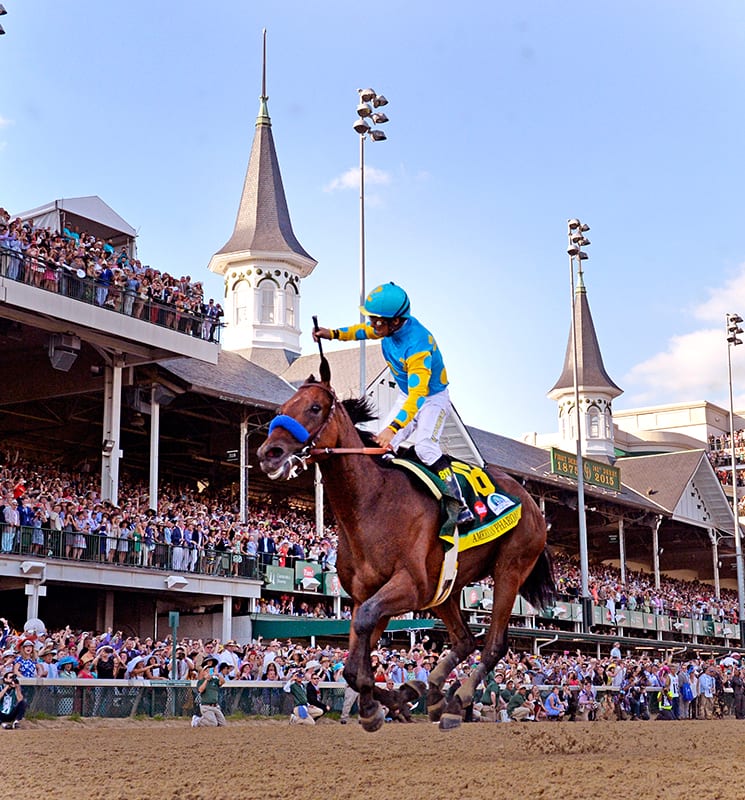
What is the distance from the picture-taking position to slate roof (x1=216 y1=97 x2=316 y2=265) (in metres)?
49.9

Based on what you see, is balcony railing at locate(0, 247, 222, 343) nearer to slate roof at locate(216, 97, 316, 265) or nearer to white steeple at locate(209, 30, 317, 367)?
white steeple at locate(209, 30, 317, 367)

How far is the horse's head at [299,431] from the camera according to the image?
25.2 feet

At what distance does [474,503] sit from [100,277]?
1739cm

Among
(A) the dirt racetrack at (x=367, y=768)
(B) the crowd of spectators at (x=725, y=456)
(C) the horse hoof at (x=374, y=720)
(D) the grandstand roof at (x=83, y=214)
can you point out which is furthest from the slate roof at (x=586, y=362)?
(C) the horse hoof at (x=374, y=720)

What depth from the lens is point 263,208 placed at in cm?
5147

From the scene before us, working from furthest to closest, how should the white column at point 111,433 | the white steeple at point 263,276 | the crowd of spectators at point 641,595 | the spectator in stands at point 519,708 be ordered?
the white steeple at point 263,276
the crowd of spectators at point 641,595
the white column at point 111,433
the spectator in stands at point 519,708

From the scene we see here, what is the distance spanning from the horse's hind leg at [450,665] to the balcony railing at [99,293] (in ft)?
52.1

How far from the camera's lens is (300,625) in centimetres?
2600

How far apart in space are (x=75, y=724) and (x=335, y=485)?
9.30 m

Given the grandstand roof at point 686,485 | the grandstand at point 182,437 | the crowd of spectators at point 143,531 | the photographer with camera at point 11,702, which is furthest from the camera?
the grandstand roof at point 686,485

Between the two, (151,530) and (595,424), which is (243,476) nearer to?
(151,530)

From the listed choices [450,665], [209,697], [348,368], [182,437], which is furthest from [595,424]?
[450,665]

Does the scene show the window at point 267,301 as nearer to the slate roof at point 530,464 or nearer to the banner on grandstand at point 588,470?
the slate roof at point 530,464

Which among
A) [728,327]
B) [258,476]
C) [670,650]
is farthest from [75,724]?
[728,327]
